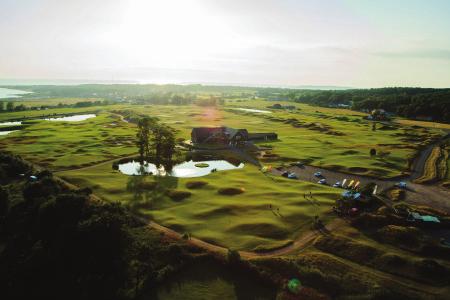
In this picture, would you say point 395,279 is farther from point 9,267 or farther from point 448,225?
point 9,267

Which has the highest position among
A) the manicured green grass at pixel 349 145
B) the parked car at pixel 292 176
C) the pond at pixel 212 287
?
the manicured green grass at pixel 349 145

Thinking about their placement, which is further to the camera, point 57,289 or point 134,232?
point 134,232

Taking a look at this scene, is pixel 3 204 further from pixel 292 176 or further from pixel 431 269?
pixel 431 269

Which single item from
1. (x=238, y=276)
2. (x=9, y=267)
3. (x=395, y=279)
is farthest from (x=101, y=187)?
(x=395, y=279)

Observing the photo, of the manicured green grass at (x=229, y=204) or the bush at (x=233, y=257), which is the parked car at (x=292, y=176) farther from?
the bush at (x=233, y=257)

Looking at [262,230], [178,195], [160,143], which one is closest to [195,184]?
[178,195]

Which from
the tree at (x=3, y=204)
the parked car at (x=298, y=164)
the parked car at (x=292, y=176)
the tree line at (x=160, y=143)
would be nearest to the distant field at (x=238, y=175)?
the parked car at (x=298, y=164)

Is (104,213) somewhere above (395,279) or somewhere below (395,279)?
above
